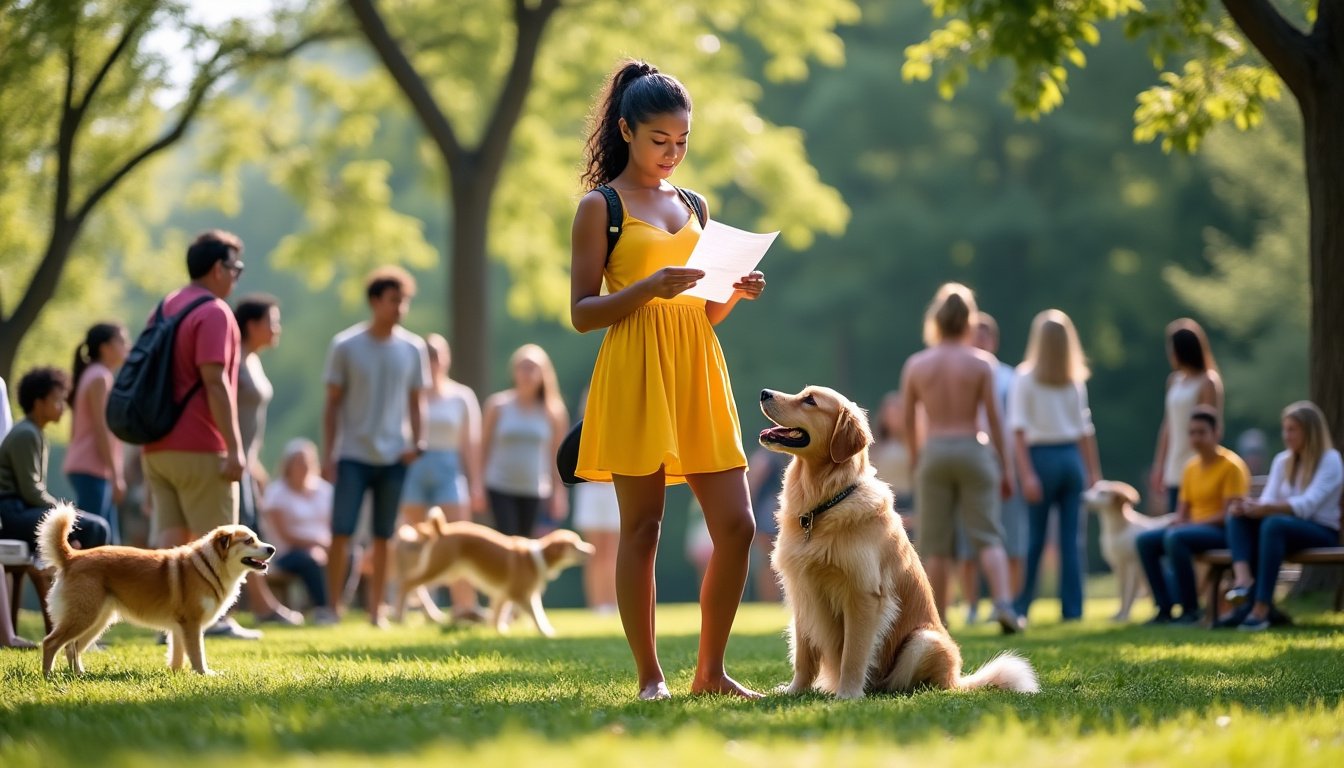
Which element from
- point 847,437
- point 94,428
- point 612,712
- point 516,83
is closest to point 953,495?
point 847,437

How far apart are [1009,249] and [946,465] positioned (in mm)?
29129

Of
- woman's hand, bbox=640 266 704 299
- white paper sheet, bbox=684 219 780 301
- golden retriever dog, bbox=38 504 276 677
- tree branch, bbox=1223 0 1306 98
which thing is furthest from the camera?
tree branch, bbox=1223 0 1306 98

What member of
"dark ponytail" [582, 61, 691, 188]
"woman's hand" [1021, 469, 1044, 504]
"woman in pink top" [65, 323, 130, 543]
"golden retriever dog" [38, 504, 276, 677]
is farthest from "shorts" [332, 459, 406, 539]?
"dark ponytail" [582, 61, 691, 188]

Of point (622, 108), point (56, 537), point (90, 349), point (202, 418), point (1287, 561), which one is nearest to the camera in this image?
point (622, 108)

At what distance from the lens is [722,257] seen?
5.70 metres

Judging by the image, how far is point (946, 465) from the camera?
35.7 feet

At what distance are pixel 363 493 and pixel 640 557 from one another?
20.0ft

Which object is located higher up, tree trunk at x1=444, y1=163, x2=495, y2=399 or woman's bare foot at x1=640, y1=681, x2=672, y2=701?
tree trunk at x1=444, y1=163, x2=495, y2=399

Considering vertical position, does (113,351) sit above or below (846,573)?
above

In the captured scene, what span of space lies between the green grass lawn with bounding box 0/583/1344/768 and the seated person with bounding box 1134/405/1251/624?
2544mm

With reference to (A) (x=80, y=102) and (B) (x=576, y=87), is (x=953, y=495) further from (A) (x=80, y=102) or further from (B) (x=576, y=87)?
(B) (x=576, y=87)

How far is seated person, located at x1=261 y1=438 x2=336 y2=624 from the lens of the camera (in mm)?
14508

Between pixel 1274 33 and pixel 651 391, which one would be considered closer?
pixel 651 391

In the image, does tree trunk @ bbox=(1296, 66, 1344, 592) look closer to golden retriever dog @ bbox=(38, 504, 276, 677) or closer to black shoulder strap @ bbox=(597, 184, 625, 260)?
black shoulder strap @ bbox=(597, 184, 625, 260)
